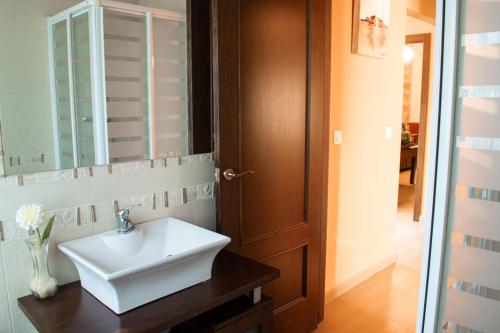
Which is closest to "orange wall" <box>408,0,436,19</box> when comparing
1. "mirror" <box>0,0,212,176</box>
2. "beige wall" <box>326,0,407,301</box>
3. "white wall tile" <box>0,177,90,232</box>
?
"beige wall" <box>326,0,407,301</box>

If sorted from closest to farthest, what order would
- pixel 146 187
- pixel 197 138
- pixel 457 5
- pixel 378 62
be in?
pixel 457 5 → pixel 146 187 → pixel 197 138 → pixel 378 62

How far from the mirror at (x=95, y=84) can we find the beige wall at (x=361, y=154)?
114cm

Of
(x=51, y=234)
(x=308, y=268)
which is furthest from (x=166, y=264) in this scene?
(x=308, y=268)

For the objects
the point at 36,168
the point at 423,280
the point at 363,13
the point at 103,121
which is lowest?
the point at 423,280

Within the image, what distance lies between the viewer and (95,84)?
1.59 meters

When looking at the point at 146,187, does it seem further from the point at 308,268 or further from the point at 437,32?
the point at 437,32

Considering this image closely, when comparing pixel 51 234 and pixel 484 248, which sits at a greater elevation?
pixel 51 234

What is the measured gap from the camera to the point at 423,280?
5.91 feet

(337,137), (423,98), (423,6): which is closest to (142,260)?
(337,137)

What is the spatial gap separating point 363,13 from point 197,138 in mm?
1619

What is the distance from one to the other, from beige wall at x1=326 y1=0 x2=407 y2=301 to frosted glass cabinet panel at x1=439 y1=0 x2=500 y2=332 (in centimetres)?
111

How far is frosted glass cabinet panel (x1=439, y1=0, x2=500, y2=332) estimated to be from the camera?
1545 mm

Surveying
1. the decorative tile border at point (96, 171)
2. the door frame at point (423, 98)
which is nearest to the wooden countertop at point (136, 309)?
the decorative tile border at point (96, 171)

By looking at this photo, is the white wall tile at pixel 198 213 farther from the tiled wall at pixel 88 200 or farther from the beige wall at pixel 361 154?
the beige wall at pixel 361 154
